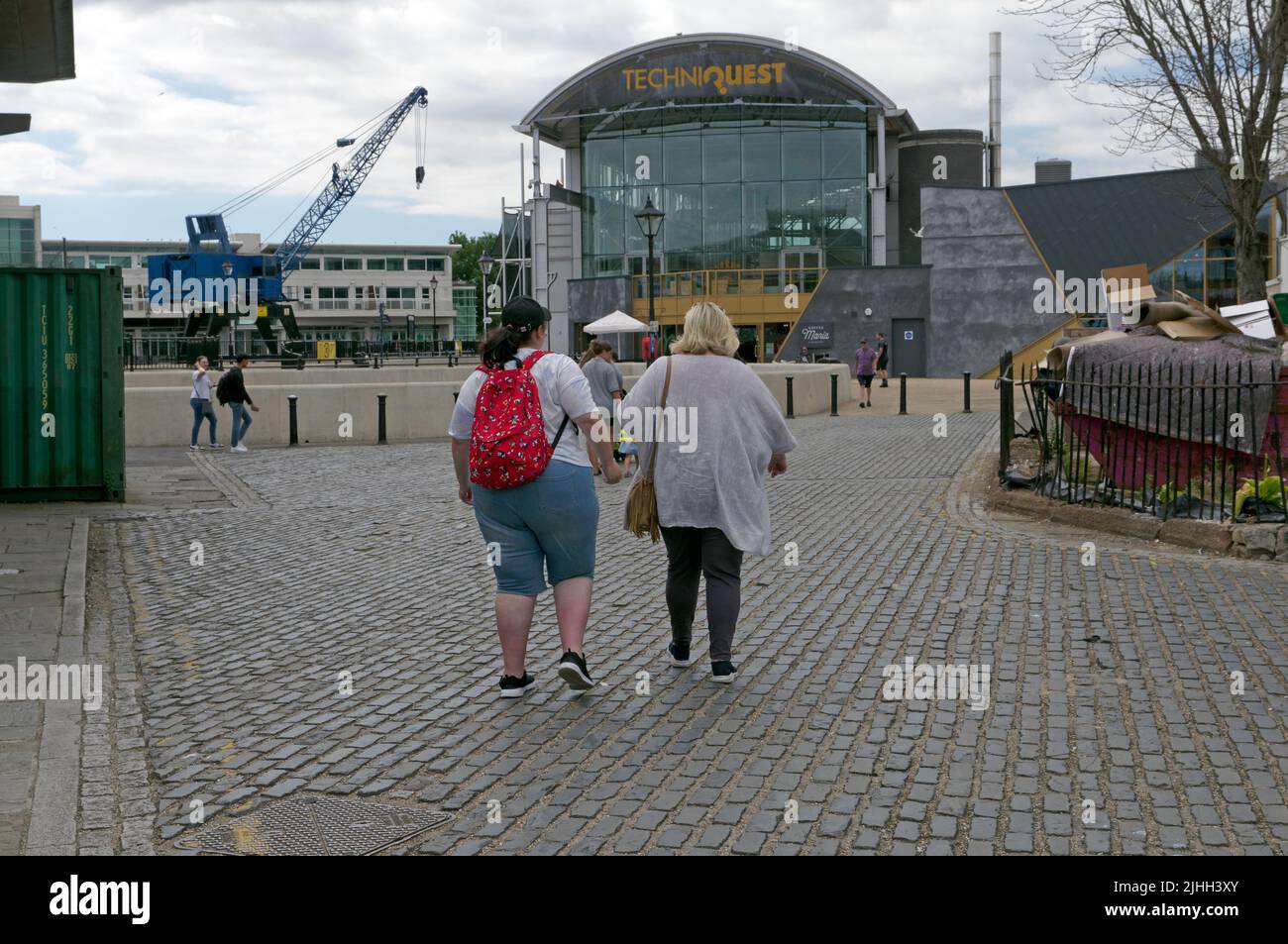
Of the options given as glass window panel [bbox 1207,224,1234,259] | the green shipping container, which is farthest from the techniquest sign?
the green shipping container

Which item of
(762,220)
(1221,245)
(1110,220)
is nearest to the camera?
(1221,245)

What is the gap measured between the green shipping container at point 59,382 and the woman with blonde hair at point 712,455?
29.9ft

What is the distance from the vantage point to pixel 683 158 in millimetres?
58062

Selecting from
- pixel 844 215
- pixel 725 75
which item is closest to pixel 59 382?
pixel 844 215

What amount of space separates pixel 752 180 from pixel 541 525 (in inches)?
2079

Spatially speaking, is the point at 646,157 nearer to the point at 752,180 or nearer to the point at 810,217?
the point at 752,180

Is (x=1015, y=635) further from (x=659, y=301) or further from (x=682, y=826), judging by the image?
(x=659, y=301)

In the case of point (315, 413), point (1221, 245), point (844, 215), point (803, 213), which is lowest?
point (315, 413)

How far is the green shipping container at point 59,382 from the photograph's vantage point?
13805mm

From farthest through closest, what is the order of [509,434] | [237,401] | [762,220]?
1. [762,220]
2. [237,401]
3. [509,434]

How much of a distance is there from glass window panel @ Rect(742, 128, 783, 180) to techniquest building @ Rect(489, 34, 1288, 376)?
0.23 feet

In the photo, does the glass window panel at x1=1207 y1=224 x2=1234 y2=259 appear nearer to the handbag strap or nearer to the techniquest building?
the techniquest building

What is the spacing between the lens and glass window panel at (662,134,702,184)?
5788cm
